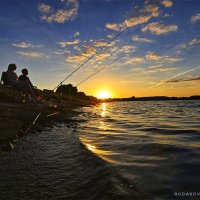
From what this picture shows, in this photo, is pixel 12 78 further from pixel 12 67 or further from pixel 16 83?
pixel 12 67

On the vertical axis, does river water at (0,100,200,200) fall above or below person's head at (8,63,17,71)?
below

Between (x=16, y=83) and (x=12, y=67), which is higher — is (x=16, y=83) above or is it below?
below

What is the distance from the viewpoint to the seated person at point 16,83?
14.4m

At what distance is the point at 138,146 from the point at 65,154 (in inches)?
98.1

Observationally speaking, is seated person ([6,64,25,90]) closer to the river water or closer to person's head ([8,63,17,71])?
person's head ([8,63,17,71])

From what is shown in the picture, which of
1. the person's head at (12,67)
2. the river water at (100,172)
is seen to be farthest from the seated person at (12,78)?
the river water at (100,172)

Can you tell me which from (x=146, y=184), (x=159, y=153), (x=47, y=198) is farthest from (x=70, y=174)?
(x=159, y=153)

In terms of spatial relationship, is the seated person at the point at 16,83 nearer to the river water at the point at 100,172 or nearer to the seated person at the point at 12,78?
the seated person at the point at 12,78

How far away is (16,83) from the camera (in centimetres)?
1459

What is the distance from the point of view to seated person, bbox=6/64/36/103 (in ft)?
47.3

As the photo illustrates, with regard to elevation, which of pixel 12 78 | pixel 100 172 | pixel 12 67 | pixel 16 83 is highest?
pixel 12 67

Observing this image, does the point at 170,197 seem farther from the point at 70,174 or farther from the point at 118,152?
the point at 118,152

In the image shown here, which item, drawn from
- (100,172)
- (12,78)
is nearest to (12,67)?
(12,78)

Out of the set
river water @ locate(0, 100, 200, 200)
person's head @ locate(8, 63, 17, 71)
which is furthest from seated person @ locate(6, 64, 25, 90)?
river water @ locate(0, 100, 200, 200)
